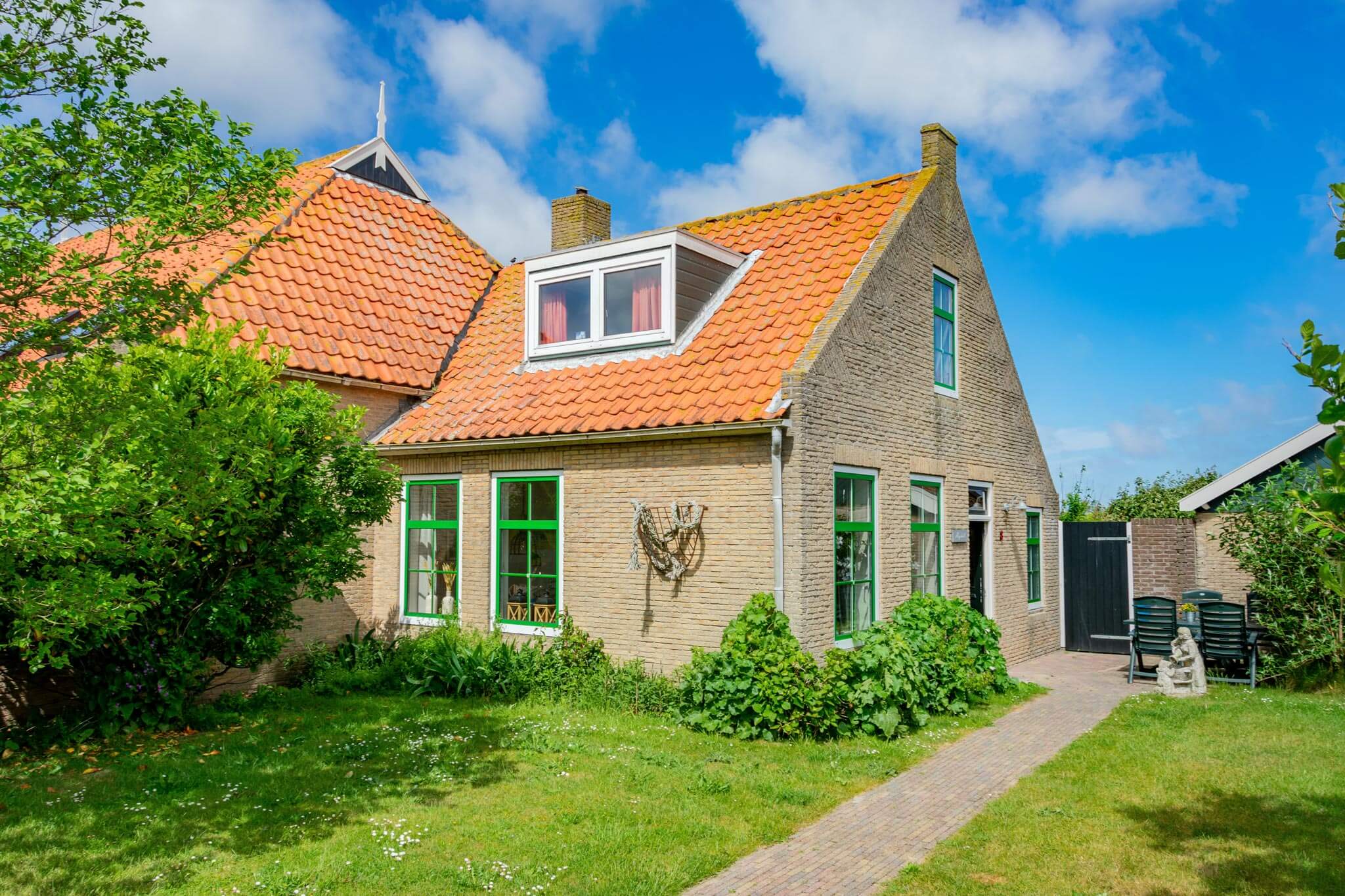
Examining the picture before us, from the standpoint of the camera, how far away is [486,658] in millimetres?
12445

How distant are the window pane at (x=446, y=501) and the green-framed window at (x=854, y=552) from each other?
5.86 meters

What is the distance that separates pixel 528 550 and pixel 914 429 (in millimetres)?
5801

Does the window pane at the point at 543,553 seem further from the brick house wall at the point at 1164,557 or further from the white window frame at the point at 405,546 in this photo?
the brick house wall at the point at 1164,557

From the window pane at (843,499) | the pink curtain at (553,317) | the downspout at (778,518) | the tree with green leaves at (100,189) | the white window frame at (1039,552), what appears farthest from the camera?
the white window frame at (1039,552)

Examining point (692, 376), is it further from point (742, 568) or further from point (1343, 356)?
point (1343, 356)

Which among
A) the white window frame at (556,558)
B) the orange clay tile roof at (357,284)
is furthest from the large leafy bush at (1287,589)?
the orange clay tile roof at (357,284)

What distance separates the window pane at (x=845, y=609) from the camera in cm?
1178

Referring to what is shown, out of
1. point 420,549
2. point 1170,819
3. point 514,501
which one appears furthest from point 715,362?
point 1170,819

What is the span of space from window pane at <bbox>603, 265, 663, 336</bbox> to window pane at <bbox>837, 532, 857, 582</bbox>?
12.9 feet

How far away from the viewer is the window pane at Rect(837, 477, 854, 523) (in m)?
11.9

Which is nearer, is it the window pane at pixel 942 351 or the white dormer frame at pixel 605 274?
the white dormer frame at pixel 605 274

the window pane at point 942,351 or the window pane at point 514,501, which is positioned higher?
the window pane at point 942,351

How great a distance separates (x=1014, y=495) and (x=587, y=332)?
26.5 feet

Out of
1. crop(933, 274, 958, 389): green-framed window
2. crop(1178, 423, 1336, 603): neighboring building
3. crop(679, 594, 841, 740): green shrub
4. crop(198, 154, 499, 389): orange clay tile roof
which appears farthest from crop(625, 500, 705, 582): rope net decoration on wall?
crop(1178, 423, 1336, 603): neighboring building
